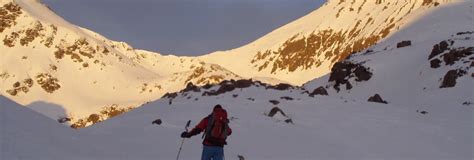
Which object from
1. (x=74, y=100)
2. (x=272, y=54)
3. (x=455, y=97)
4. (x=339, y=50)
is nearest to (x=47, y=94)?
(x=74, y=100)

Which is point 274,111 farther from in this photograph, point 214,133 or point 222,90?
point 214,133

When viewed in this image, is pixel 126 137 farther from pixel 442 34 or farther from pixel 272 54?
pixel 272 54

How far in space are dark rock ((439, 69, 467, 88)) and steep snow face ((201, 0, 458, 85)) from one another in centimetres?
5535

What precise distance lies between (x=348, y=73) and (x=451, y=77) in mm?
13158

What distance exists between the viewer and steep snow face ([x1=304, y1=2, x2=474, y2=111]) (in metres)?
38.4

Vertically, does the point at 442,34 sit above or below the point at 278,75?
below

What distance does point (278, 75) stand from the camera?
129 meters

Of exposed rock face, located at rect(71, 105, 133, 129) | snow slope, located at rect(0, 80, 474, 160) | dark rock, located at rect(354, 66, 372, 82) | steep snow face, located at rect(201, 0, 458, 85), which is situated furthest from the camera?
exposed rock face, located at rect(71, 105, 133, 129)

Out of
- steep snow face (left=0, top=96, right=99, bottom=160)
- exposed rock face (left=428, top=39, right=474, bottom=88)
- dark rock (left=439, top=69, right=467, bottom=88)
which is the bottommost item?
steep snow face (left=0, top=96, right=99, bottom=160)

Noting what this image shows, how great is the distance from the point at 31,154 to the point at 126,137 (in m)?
6.92

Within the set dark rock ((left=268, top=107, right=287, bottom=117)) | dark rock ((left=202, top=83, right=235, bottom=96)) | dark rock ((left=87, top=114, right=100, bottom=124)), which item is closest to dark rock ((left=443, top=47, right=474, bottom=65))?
dark rock ((left=202, top=83, right=235, bottom=96))

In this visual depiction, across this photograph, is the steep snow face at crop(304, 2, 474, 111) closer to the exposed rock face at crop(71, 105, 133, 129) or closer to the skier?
the skier

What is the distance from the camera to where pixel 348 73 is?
52.0 meters

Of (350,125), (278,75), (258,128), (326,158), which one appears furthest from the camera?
(278,75)
